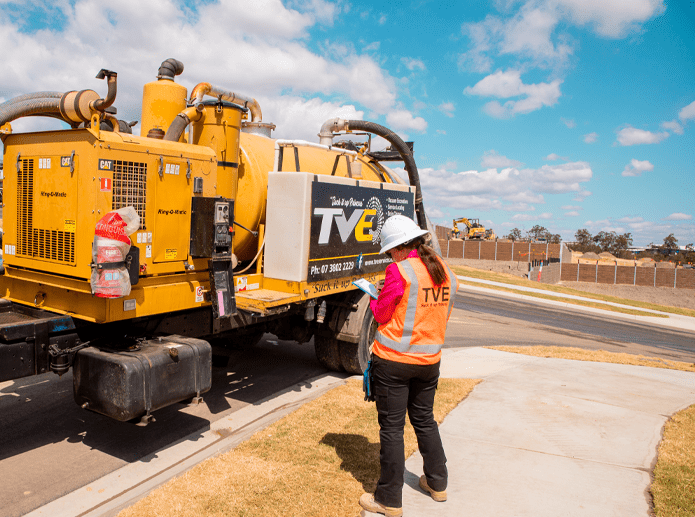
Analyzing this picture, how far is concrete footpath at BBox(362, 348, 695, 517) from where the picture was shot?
3.69 meters

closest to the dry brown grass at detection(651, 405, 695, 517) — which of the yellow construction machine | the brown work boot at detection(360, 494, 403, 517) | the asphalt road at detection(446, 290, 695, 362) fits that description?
the brown work boot at detection(360, 494, 403, 517)

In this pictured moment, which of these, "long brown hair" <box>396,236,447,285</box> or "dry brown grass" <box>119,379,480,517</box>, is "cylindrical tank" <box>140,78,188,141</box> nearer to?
"long brown hair" <box>396,236,447,285</box>

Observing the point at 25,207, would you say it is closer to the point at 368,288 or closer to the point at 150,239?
the point at 150,239

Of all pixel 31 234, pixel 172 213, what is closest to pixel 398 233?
pixel 172 213

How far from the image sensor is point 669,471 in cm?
420

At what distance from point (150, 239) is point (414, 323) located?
2.48m

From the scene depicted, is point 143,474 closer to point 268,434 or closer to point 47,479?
point 47,479

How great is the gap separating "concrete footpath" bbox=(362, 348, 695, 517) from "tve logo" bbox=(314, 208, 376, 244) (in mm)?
2384

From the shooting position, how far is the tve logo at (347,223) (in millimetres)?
5900

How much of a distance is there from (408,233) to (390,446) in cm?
142

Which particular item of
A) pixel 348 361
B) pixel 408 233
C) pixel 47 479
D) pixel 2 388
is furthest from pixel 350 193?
pixel 2 388

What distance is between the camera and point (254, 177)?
5.78 meters

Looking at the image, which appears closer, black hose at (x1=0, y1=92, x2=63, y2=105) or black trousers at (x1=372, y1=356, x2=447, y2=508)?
black trousers at (x1=372, y1=356, x2=447, y2=508)

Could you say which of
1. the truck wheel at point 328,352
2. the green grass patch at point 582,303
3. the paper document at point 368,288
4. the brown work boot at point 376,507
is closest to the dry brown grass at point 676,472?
the brown work boot at point 376,507
